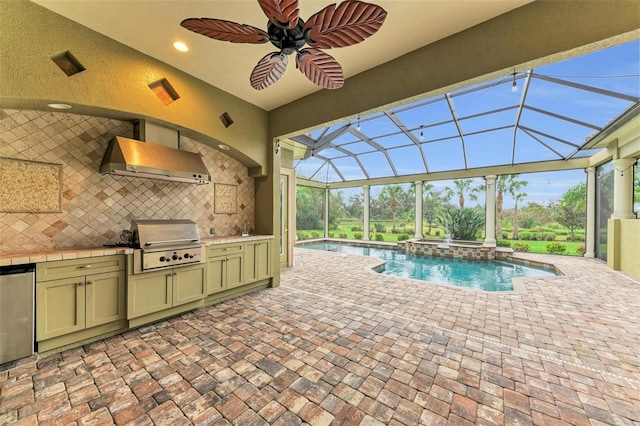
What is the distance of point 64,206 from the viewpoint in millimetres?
2779

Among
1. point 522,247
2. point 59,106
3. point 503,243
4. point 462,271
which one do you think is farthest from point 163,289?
point 522,247

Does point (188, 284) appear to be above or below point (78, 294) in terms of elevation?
below

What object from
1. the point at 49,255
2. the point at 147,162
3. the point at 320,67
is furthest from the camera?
the point at 147,162

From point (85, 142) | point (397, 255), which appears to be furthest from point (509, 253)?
point (85, 142)

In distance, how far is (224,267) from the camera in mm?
3678

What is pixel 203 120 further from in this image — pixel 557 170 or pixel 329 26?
pixel 557 170

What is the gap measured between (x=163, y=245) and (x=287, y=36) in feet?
8.88

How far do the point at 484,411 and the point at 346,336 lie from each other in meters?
1.31

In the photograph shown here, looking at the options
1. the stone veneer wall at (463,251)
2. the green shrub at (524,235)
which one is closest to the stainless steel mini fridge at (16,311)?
the stone veneer wall at (463,251)

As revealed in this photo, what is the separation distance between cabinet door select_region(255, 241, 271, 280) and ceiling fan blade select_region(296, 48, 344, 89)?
2.90 metres

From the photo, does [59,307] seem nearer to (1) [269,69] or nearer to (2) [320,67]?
(1) [269,69]

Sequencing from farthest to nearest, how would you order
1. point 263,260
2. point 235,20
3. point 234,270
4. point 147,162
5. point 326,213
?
point 326,213
point 263,260
point 234,270
point 147,162
point 235,20

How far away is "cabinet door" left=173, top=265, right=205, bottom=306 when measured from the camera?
3.11 m

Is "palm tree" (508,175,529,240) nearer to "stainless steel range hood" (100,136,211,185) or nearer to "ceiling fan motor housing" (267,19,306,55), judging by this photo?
"ceiling fan motor housing" (267,19,306,55)
